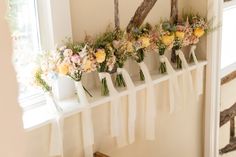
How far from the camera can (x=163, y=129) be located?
2.56 m

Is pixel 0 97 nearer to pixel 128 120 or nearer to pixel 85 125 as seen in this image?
pixel 85 125

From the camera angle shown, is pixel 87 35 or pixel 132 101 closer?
pixel 87 35

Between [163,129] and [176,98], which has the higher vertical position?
[176,98]

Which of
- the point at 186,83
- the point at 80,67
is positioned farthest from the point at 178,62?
the point at 80,67

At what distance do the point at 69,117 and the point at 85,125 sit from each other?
0.31ft

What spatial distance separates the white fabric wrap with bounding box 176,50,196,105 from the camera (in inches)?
97.7

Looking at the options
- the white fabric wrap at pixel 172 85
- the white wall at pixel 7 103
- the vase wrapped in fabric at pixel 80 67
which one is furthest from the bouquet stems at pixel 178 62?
the white wall at pixel 7 103

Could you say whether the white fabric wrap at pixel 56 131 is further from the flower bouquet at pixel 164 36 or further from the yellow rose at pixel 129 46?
the flower bouquet at pixel 164 36

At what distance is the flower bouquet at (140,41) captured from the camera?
208cm

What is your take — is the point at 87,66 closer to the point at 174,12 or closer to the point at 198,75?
the point at 174,12

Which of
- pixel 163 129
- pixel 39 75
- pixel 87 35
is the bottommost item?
pixel 163 129

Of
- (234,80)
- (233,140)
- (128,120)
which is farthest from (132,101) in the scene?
(233,140)

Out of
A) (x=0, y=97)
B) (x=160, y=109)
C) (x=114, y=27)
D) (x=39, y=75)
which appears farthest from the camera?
(x=160, y=109)

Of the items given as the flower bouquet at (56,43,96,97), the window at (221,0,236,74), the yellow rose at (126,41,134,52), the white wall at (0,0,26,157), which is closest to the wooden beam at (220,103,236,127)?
the window at (221,0,236,74)
